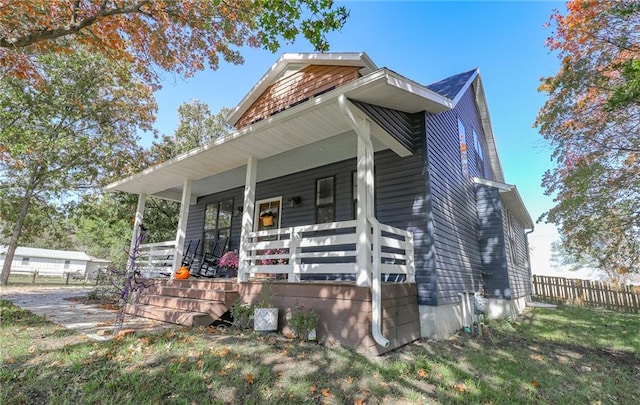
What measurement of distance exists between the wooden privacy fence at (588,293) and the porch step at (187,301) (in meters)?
13.4

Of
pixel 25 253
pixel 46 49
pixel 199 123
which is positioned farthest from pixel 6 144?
pixel 25 253

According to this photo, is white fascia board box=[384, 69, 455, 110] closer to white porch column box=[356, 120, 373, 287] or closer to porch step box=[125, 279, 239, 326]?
white porch column box=[356, 120, 373, 287]

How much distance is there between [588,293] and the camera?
1195 centimetres

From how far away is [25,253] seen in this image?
34312mm

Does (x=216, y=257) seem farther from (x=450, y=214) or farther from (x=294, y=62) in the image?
(x=450, y=214)

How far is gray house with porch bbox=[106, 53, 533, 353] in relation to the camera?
4.26m

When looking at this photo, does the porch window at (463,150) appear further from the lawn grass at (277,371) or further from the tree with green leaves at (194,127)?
the tree with green leaves at (194,127)

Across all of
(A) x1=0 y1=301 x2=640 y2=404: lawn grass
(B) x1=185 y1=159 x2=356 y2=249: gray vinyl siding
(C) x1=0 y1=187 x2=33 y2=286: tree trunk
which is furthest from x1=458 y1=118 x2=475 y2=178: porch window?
(C) x1=0 y1=187 x2=33 y2=286: tree trunk

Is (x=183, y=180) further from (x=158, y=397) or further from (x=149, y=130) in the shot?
(x=149, y=130)

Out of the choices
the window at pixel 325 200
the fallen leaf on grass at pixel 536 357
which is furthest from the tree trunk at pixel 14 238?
the fallen leaf on grass at pixel 536 357

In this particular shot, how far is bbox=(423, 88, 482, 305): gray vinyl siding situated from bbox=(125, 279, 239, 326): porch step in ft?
11.3

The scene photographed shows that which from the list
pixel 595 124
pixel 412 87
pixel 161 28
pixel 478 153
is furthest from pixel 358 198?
pixel 595 124

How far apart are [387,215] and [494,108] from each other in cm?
964

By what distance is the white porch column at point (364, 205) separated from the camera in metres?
4.05
